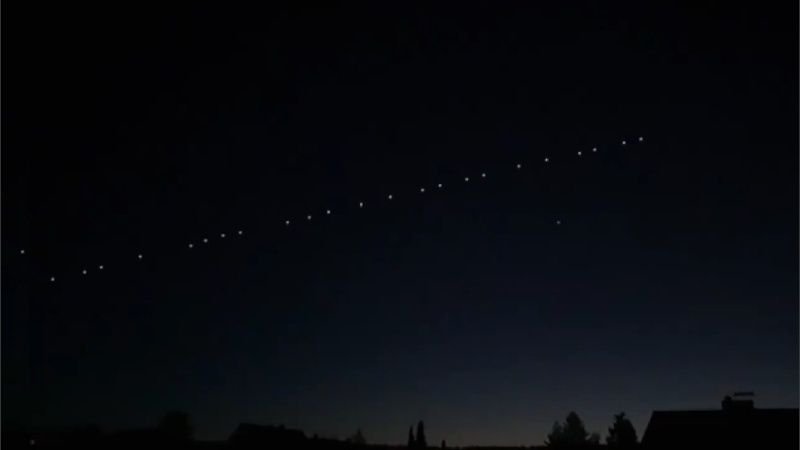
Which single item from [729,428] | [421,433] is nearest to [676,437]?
[729,428]

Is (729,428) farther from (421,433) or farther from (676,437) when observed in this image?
(421,433)

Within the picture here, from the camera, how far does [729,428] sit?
2231 centimetres

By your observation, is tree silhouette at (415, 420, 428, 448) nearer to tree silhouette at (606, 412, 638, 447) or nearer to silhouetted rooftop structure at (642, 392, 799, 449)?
tree silhouette at (606, 412, 638, 447)

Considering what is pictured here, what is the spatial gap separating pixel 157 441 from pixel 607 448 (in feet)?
47.9

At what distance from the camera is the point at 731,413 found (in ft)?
74.3

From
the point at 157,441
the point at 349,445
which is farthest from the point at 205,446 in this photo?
the point at 349,445

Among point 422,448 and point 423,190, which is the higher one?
point 423,190

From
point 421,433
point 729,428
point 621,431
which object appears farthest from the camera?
point 421,433

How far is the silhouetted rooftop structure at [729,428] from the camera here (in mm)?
21641

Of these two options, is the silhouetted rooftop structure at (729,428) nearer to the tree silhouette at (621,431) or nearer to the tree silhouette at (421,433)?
the tree silhouette at (621,431)

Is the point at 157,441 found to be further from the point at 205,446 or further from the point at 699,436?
the point at 699,436

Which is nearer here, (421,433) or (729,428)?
(729,428)

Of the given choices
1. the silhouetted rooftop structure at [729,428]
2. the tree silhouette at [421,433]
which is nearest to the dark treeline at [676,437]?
the silhouetted rooftop structure at [729,428]

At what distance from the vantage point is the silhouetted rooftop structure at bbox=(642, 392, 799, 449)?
71.0ft
